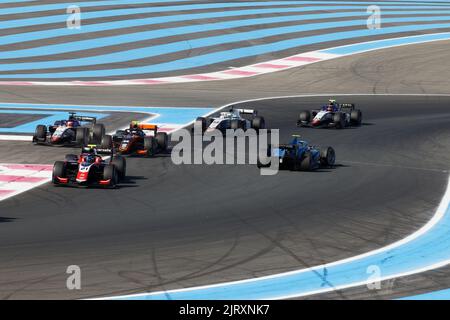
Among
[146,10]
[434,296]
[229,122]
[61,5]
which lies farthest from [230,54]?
[434,296]

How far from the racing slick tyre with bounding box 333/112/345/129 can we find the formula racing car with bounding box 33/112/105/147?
30.9 ft

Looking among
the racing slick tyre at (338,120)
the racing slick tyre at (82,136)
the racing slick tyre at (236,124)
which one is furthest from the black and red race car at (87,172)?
the racing slick tyre at (338,120)

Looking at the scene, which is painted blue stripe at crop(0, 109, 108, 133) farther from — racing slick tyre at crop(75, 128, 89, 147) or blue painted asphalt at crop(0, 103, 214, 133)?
racing slick tyre at crop(75, 128, 89, 147)

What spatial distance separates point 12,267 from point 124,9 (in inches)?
1788

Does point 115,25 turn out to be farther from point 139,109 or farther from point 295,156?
point 295,156

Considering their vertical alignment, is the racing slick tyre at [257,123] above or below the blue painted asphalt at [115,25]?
below

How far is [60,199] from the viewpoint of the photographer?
70.8ft

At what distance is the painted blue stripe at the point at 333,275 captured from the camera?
1459cm

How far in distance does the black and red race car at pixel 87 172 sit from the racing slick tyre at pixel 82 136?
5.31 meters

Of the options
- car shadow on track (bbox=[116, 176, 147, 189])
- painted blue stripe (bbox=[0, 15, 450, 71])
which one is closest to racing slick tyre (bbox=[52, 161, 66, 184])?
car shadow on track (bbox=[116, 176, 147, 189])

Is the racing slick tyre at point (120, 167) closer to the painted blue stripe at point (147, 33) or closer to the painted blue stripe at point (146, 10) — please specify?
the painted blue stripe at point (147, 33)

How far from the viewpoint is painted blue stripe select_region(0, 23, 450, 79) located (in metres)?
49.4
